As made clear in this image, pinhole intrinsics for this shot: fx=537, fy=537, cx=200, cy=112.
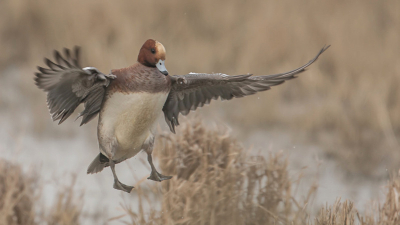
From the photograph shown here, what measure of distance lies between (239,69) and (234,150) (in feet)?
7.65

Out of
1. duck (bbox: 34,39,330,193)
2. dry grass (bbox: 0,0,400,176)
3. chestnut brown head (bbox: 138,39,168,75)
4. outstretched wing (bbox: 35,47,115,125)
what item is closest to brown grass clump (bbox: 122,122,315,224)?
duck (bbox: 34,39,330,193)

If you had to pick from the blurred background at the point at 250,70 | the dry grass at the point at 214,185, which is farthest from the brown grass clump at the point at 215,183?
the blurred background at the point at 250,70

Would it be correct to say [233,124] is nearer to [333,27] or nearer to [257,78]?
[333,27]

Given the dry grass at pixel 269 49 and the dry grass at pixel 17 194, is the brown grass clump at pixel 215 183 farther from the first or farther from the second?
the dry grass at pixel 269 49

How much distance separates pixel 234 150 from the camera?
3137 millimetres

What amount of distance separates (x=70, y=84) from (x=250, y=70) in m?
3.64

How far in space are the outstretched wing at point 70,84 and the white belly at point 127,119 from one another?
66mm

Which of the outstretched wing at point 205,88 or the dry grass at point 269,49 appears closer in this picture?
the outstretched wing at point 205,88

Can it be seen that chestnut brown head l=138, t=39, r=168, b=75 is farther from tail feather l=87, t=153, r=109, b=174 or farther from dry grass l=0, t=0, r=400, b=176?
dry grass l=0, t=0, r=400, b=176

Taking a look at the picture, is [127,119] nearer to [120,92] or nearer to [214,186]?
[120,92]

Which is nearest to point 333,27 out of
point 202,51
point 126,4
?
point 202,51

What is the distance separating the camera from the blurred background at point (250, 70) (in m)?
4.82

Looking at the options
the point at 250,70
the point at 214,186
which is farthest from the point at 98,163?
the point at 250,70

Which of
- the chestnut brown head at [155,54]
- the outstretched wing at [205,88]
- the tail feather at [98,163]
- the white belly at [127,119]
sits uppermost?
the outstretched wing at [205,88]
